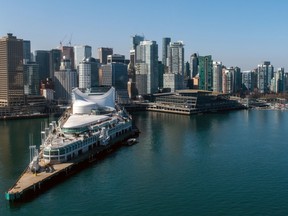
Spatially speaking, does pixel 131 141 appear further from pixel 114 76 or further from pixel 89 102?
pixel 114 76

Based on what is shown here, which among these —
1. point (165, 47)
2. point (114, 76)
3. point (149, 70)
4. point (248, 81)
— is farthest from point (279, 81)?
point (165, 47)

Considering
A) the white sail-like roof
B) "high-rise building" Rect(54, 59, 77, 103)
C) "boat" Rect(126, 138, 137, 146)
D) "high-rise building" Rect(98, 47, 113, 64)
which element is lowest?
"boat" Rect(126, 138, 137, 146)

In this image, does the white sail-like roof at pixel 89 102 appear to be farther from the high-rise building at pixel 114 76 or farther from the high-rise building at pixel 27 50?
the high-rise building at pixel 27 50

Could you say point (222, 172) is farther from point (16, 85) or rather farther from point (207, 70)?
point (207, 70)

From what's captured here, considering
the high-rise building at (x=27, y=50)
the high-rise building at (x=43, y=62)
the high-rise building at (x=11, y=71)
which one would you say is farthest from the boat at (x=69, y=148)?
the high-rise building at (x=27, y=50)

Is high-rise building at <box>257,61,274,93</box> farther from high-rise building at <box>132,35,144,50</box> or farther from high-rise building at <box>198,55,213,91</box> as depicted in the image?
high-rise building at <box>132,35,144,50</box>

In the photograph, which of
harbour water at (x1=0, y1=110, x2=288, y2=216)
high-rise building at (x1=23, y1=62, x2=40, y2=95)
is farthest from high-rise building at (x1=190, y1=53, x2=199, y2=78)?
harbour water at (x1=0, y1=110, x2=288, y2=216)
